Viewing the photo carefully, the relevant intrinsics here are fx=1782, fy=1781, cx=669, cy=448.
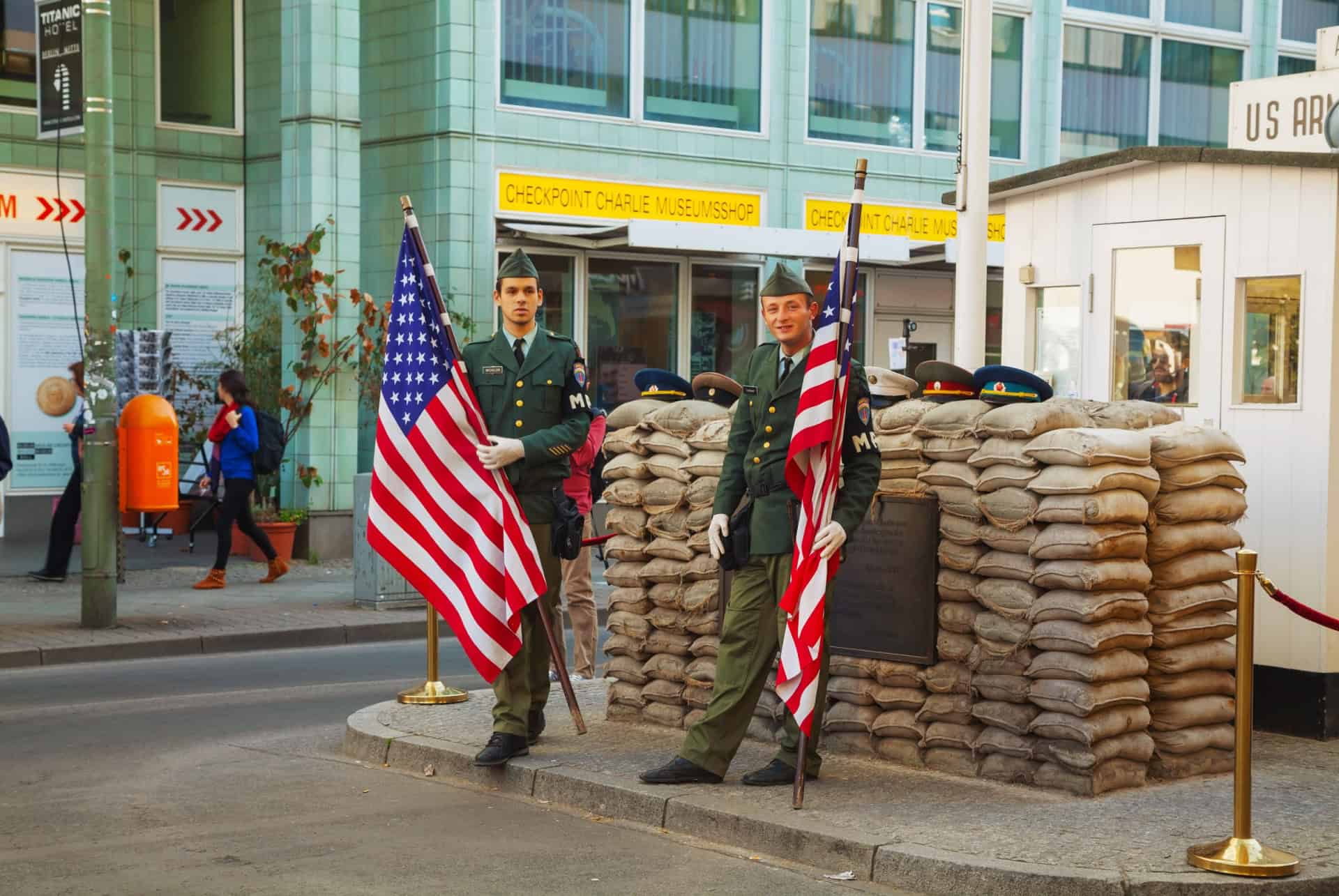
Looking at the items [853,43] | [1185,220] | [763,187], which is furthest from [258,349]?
[1185,220]

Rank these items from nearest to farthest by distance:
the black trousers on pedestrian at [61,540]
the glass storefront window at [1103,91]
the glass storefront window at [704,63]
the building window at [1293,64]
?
1. the black trousers on pedestrian at [61,540]
2. the glass storefront window at [704,63]
3. the glass storefront window at [1103,91]
4. the building window at [1293,64]

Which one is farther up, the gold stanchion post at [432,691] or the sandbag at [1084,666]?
the sandbag at [1084,666]

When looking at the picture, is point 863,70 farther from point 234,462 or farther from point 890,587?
point 890,587

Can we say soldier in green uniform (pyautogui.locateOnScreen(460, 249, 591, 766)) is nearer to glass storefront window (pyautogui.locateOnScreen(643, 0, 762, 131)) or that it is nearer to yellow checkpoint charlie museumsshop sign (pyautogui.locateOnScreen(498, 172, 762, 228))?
yellow checkpoint charlie museumsshop sign (pyautogui.locateOnScreen(498, 172, 762, 228))

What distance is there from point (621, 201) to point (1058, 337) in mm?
12445

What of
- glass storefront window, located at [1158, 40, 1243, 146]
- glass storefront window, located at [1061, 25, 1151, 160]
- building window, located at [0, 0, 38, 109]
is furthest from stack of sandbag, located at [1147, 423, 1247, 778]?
glass storefront window, located at [1158, 40, 1243, 146]


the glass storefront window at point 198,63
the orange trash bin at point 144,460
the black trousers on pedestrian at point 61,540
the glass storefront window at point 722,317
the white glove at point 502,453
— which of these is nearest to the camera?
the white glove at point 502,453

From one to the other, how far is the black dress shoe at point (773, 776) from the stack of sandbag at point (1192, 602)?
157 centimetres

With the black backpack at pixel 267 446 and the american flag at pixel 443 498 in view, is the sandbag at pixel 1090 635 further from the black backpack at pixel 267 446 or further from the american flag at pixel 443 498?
the black backpack at pixel 267 446

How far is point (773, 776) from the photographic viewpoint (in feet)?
24.5

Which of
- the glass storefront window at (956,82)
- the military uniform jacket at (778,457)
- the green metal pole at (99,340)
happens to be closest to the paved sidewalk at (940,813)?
the military uniform jacket at (778,457)

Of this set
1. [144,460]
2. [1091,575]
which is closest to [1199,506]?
[1091,575]

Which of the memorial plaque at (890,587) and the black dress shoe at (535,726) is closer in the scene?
the memorial plaque at (890,587)

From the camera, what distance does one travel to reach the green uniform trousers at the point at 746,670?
24.4 feet
